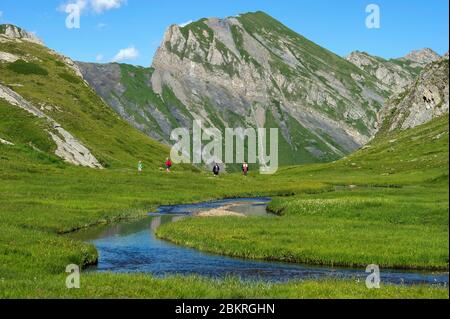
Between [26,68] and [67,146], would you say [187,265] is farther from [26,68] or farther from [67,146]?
→ [26,68]

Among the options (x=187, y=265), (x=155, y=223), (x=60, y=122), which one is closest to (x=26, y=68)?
(x=60, y=122)

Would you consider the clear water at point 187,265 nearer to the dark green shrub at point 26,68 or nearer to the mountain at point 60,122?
the mountain at point 60,122

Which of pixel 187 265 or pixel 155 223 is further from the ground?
pixel 155 223

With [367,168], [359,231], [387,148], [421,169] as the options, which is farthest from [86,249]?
[387,148]

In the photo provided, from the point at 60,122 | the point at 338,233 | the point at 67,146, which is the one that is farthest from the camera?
the point at 60,122

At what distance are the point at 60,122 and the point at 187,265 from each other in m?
121

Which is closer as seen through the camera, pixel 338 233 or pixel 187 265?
pixel 187 265

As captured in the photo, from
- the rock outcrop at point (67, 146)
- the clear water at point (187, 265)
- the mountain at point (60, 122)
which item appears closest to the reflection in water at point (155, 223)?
the clear water at point (187, 265)

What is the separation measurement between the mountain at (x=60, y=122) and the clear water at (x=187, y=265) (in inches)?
2561

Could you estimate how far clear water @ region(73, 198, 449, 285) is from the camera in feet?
107

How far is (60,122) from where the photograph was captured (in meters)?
148

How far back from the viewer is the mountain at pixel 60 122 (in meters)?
119

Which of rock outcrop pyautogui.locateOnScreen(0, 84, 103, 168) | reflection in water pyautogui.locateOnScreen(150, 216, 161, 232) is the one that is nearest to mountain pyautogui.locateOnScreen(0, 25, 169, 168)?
rock outcrop pyautogui.locateOnScreen(0, 84, 103, 168)

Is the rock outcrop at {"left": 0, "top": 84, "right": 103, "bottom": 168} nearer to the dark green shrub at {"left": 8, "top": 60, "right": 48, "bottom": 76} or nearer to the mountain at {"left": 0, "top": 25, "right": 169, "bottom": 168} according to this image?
the mountain at {"left": 0, "top": 25, "right": 169, "bottom": 168}
